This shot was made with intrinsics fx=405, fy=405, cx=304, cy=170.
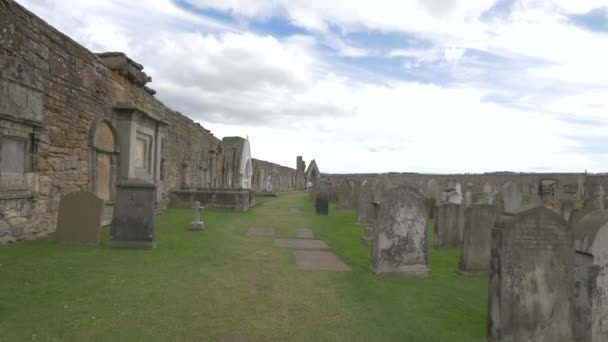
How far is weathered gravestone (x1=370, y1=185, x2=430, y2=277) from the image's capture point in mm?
6395

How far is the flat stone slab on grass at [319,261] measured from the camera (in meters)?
6.56

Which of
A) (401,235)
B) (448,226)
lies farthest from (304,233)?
(401,235)

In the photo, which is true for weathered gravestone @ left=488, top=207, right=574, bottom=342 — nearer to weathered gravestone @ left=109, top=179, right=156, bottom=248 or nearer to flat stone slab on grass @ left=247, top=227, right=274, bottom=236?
weathered gravestone @ left=109, top=179, right=156, bottom=248

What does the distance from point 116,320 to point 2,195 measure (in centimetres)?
417

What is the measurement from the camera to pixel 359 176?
43844mm

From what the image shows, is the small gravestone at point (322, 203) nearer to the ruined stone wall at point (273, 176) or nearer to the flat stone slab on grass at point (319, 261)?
the flat stone slab on grass at point (319, 261)

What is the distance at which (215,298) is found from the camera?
459 cm

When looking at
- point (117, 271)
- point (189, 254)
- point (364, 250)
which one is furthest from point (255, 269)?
point (364, 250)

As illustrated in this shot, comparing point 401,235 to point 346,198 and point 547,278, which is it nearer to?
point 547,278

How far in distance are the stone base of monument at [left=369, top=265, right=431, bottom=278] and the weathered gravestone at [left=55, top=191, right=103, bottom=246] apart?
16.1 feet

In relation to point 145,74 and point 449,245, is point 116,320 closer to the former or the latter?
point 449,245

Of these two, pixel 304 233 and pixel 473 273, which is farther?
pixel 304 233

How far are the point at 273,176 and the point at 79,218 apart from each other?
3254 cm

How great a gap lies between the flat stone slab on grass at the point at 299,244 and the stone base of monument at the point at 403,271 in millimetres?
2407
